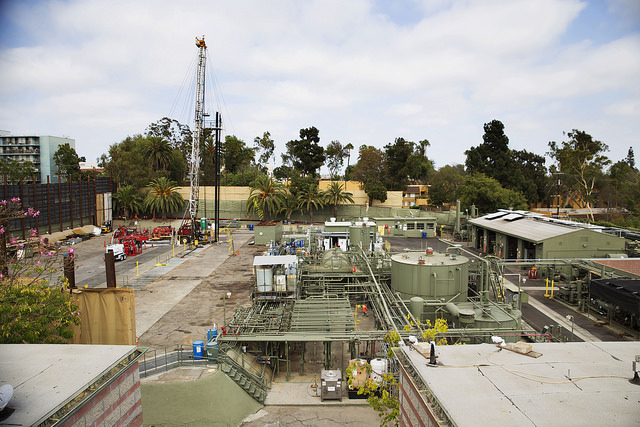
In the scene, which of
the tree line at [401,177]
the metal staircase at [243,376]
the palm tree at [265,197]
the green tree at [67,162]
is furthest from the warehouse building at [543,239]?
the green tree at [67,162]

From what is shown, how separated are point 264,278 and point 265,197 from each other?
41656mm

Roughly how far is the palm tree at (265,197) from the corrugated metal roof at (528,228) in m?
30.8

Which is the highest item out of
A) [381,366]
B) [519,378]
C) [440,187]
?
[440,187]

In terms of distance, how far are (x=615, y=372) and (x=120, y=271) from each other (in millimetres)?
35700

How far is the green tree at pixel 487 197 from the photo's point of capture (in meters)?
59.5

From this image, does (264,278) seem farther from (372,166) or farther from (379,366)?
(372,166)

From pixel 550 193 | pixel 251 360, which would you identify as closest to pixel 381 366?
pixel 251 360

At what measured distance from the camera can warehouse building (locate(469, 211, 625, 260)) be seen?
107 feet

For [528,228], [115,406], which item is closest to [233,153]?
[528,228]

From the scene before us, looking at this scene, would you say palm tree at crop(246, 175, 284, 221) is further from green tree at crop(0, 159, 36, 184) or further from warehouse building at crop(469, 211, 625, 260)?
green tree at crop(0, 159, 36, 184)

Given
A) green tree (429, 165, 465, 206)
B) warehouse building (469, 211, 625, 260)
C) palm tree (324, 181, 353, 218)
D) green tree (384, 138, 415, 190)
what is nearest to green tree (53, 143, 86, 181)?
palm tree (324, 181, 353, 218)

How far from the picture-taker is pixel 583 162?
62.2 meters

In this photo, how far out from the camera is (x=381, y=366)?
50.2ft

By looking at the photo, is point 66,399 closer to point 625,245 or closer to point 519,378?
point 519,378
